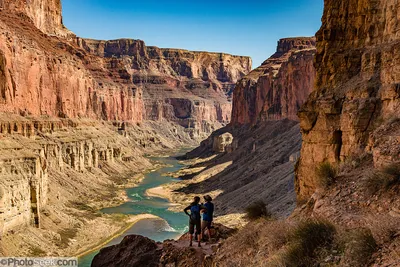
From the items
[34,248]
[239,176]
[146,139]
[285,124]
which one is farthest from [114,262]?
[146,139]

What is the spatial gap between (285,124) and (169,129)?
115352 mm

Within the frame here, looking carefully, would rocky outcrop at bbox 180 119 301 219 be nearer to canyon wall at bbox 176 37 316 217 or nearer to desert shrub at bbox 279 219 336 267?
canyon wall at bbox 176 37 316 217

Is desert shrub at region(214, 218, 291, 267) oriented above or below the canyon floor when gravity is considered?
above

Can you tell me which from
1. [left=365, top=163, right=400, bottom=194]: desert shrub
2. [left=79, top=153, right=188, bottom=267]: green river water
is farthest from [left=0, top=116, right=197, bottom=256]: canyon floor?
[left=365, top=163, right=400, bottom=194]: desert shrub

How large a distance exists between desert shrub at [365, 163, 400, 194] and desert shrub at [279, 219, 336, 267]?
2397mm

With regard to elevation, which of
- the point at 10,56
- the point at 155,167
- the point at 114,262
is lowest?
the point at 155,167

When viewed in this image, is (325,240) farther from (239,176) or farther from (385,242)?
(239,176)

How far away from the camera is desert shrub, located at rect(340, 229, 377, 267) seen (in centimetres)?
661

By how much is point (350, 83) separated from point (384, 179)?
33.8ft

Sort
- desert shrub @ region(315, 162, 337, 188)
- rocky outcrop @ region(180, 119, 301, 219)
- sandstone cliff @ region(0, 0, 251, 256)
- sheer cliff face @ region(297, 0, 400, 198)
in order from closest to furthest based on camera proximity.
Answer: desert shrub @ region(315, 162, 337, 188)
sheer cliff face @ region(297, 0, 400, 198)
sandstone cliff @ region(0, 0, 251, 256)
rocky outcrop @ region(180, 119, 301, 219)

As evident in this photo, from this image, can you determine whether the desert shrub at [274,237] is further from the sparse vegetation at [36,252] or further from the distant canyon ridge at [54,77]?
the distant canyon ridge at [54,77]

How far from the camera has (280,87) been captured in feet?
266

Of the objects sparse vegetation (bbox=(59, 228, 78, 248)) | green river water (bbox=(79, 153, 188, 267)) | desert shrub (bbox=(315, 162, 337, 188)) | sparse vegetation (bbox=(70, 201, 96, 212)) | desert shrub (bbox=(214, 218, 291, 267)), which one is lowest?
green river water (bbox=(79, 153, 188, 267))

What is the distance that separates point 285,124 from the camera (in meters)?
70.8
